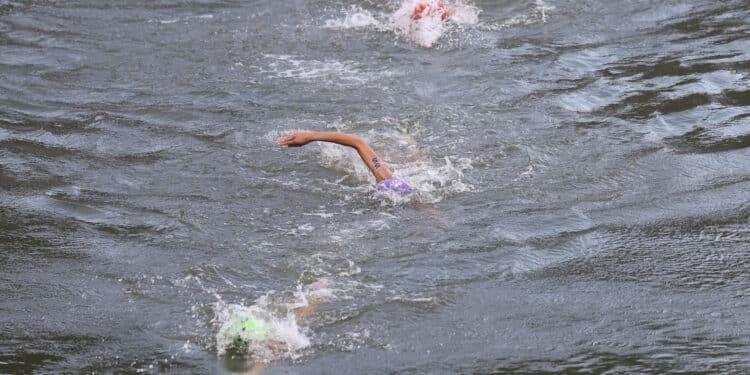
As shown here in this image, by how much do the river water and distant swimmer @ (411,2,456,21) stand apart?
12 cm

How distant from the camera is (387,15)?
14.2 meters

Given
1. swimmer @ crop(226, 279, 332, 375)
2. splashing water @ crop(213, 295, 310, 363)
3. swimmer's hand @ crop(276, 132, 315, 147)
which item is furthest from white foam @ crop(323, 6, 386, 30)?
swimmer @ crop(226, 279, 332, 375)

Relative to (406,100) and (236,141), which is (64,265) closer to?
(236,141)

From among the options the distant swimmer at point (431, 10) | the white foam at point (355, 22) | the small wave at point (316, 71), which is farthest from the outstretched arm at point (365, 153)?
the white foam at point (355, 22)

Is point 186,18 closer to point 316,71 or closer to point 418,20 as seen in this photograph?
point 316,71

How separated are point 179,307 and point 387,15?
7936 millimetres

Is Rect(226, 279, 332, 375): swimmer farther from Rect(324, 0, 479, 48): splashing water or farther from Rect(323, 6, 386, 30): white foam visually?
Rect(323, 6, 386, 30): white foam

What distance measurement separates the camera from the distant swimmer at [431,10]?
13461 mm

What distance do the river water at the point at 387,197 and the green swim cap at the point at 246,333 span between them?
4.4 inches

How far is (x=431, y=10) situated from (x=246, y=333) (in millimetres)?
8010

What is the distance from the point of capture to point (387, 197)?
8.84 m

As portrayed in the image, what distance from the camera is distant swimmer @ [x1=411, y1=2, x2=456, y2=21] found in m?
13.5

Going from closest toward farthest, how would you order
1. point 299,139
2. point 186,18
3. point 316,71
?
1. point 299,139
2. point 316,71
3. point 186,18

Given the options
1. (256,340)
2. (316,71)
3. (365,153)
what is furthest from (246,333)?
(316,71)
